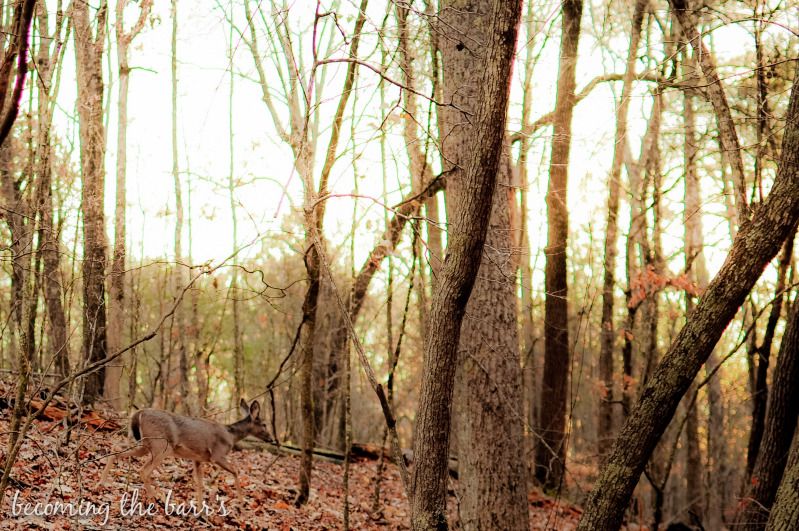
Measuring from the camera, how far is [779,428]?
7848 millimetres

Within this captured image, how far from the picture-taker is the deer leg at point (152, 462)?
6547 millimetres

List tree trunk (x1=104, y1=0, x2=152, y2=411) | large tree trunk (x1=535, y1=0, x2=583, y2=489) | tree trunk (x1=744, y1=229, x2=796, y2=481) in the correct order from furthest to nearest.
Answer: large tree trunk (x1=535, y1=0, x2=583, y2=489) < tree trunk (x1=744, y1=229, x2=796, y2=481) < tree trunk (x1=104, y1=0, x2=152, y2=411)

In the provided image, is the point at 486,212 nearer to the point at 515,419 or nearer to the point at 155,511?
the point at 515,419

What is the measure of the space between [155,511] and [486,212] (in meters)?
4.38

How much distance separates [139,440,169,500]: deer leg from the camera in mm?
6547

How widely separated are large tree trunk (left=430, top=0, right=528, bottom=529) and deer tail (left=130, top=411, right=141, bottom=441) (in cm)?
308

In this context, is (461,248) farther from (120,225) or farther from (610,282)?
(610,282)

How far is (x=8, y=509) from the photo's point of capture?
5.67 metres

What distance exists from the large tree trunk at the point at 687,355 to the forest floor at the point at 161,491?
1609mm

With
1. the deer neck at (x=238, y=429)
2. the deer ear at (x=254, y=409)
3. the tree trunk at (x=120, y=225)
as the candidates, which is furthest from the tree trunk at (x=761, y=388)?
the tree trunk at (x=120, y=225)

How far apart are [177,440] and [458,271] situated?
3.66m

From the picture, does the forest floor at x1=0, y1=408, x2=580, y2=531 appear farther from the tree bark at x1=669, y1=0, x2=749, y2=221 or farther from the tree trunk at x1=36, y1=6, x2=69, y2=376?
the tree bark at x1=669, y1=0, x2=749, y2=221

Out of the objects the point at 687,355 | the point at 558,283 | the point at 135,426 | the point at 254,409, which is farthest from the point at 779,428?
the point at 135,426

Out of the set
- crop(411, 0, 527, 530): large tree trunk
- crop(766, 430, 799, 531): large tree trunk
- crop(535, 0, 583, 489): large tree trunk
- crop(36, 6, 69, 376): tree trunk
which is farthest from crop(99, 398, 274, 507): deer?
crop(535, 0, 583, 489): large tree trunk
